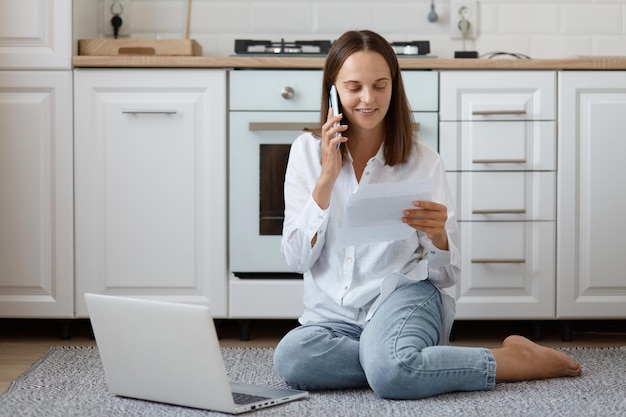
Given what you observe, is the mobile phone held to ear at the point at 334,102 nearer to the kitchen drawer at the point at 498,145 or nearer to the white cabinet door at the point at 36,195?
the kitchen drawer at the point at 498,145

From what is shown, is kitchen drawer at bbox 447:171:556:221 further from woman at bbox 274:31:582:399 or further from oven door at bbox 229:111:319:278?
woman at bbox 274:31:582:399

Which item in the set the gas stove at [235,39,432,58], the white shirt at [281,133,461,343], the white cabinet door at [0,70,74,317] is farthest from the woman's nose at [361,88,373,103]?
the white cabinet door at [0,70,74,317]

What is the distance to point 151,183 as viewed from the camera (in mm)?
2895

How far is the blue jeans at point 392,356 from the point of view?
1977 millimetres

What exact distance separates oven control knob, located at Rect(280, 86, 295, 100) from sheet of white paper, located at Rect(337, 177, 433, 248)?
0.96 metres

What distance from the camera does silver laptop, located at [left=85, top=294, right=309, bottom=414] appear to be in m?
1.82

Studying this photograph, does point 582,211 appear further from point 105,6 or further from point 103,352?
point 105,6

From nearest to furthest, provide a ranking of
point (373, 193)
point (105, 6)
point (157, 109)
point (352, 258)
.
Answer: point (373, 193) → point (352, 258) → point (157, 109) → point (105, 6)

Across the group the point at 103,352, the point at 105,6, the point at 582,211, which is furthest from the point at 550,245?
the point at 105,6

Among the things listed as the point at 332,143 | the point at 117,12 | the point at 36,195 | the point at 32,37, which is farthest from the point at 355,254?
the point at 117,12

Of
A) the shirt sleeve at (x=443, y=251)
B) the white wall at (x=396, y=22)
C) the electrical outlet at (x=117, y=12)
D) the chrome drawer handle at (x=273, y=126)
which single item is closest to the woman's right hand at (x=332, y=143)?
the shirt sleeve at (x=443, y=251)

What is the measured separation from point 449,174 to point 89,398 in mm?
1324

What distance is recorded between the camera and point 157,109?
2.87 meters

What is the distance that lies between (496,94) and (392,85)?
78 centimetres
